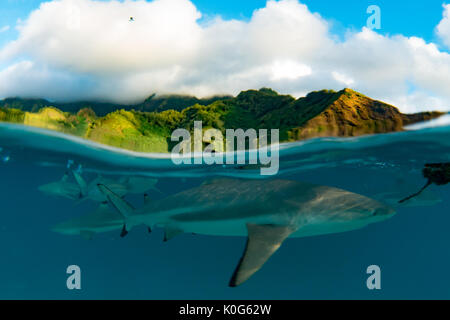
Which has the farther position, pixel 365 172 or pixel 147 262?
pixel 147 262

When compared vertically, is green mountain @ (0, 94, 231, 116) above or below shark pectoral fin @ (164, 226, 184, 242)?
above

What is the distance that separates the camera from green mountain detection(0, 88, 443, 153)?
334 inches

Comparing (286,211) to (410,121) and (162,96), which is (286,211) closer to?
(410,121)

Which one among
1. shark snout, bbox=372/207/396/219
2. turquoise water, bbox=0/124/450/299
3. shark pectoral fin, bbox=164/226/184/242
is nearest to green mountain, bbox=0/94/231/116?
turquoise water, bbox=0/124/450/299

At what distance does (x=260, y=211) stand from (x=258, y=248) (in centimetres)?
133

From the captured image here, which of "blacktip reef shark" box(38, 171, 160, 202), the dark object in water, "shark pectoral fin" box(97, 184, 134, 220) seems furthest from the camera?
"blacktip reef shark" box(38, 171, 160, 202)

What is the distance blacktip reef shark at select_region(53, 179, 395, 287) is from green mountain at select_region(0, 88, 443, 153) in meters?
3.31

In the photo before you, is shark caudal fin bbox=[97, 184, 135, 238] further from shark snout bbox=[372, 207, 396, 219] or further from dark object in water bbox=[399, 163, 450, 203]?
dark object in water bbox=[399, 163, 450, 203]

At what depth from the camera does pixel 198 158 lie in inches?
457

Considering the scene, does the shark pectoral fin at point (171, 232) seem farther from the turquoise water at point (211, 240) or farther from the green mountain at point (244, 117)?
the green mountain at point (244, 117)

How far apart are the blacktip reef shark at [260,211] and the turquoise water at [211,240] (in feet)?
2.82

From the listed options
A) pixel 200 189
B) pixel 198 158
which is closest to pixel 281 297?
pixel 198 158

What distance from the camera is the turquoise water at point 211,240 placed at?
11.7 meters

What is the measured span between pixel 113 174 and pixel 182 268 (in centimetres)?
815
